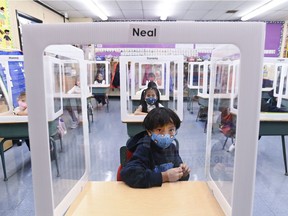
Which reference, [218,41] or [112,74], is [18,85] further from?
[112,74]

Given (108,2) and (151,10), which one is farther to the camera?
(151,10)

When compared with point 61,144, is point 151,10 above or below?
above

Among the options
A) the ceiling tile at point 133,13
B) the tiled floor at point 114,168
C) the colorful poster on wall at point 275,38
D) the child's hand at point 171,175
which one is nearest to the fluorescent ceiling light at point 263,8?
the colorful poster on wall at point 275,38

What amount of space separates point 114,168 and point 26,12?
4417 mm

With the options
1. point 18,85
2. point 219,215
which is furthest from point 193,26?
point 18,85

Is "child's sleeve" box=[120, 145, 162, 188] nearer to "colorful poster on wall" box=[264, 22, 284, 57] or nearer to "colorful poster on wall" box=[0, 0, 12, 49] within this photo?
"colorful poster on wall" box=[0, 0, 12, 49]

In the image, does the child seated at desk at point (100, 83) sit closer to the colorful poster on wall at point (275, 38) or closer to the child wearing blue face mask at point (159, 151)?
the child wearing blue face mask at point (159, 151)

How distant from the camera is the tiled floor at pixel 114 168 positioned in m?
2.05

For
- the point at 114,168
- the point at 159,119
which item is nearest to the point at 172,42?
the point at 159,119

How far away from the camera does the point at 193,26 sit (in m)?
0.53

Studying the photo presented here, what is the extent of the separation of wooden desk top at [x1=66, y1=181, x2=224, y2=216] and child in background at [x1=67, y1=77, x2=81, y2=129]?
0.80ft

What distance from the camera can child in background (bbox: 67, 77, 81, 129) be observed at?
869 millimetres

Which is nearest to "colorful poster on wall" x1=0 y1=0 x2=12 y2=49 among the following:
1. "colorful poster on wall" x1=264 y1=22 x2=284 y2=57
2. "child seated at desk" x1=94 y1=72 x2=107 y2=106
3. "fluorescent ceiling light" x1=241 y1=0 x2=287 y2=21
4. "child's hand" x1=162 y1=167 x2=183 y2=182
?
"child seated at desk" x1=94 y1=72 x2=107 y2=106

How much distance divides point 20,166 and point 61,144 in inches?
97.7
